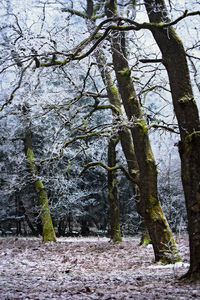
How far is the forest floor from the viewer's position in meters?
3.62

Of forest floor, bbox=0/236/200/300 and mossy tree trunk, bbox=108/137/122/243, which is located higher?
mossy tree trunk, bbox=108/137/122/243

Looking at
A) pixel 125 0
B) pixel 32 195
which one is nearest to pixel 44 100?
pixel 125 0

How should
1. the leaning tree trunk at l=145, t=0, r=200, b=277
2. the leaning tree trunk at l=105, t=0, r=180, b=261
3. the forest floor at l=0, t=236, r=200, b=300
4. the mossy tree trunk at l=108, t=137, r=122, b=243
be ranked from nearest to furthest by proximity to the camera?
the forest floor at l=0, t=236, r=200, b=300 → the leaning tree trunk at l=145, t=0, r=200, b=277 → the leaning tree trunk at l=105, t=0, r=180, b=261 → the mossy tree trunk at l=108, t=137, r=122, b=243

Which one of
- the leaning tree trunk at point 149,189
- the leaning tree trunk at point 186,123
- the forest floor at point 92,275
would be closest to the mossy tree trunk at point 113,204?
the forest floor at point 92,275

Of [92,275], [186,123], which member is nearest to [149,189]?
[92,275]

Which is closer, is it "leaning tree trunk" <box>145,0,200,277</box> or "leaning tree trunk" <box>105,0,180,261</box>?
"leaning tree trunk" <box>145,0,200,277</box>

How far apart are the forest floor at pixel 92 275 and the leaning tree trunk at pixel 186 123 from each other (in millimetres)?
621

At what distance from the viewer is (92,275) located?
573 centimetres

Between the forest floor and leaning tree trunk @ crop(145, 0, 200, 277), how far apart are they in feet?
2.04

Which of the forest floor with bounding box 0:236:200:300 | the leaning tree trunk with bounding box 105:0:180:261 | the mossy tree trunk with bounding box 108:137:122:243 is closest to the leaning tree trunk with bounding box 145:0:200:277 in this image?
the forest floor with bounding box 0:236:200:300

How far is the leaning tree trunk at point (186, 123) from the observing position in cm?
386

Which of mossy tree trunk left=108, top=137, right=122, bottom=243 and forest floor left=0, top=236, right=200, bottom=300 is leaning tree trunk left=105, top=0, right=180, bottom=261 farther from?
mossy tree trunk left=108, top=137, right=122, bottom=243

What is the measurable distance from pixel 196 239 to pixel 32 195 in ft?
48.8

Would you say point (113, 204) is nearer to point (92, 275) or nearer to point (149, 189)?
point (149, 189)
